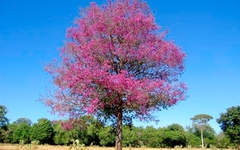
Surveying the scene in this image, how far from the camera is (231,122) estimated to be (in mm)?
79625

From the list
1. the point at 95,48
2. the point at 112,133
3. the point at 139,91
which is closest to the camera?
the point at 139,91

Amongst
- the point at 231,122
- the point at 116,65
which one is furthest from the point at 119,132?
the point at 231,122

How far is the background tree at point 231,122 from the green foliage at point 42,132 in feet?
187

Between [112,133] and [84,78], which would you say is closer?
[84,78]

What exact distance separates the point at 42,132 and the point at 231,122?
61.9 m

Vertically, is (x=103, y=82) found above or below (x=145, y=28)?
below

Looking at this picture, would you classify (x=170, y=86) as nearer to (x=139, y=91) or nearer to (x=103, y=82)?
(x=139, y=91)

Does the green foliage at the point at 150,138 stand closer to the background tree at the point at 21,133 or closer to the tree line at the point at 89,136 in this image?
the tree line at the point at 89,136

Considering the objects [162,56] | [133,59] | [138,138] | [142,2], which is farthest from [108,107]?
[138,138]

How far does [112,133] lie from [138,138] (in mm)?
84846

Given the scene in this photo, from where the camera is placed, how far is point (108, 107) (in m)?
19.4

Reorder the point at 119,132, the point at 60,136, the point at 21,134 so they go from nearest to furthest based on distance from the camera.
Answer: the point at 119,132, the point at 60,136, the point at 21,134

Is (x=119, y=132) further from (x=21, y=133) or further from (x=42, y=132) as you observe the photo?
(x=21, y=133)

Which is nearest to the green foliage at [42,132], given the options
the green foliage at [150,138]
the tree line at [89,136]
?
the tree line at [89,136]
